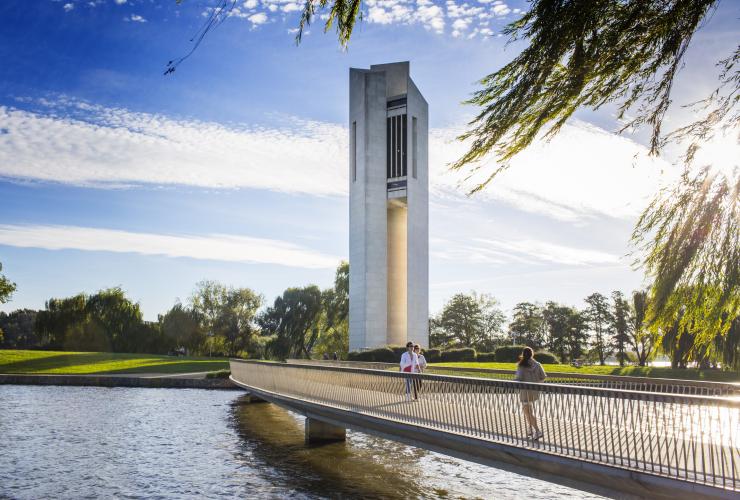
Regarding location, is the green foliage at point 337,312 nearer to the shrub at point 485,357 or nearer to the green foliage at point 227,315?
the green foliage at point 227,315

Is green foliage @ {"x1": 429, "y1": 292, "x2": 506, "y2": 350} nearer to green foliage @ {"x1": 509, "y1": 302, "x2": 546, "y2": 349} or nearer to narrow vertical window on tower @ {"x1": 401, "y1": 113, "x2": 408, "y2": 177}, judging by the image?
green foliage @ {"x1": 509, "y1": 302, "x2": 546, "y2": 349}

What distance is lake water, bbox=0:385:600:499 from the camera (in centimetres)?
1347

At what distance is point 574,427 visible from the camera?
9875mm

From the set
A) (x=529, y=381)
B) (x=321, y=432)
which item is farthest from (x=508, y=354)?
(x=529, y=381)

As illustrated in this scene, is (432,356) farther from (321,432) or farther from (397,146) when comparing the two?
(321,432)

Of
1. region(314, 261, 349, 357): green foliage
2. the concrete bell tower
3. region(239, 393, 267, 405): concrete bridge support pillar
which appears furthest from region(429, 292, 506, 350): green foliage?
region(239, 393, 267, 405): concrete bridge support pillar

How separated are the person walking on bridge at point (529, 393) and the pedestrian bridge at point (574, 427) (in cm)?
14

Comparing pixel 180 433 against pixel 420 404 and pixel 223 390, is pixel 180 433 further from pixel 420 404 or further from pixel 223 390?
pixel 223 390

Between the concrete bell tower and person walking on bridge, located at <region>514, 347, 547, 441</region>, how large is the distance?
1735 inches

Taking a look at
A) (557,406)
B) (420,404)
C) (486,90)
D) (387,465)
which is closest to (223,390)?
(387,465)

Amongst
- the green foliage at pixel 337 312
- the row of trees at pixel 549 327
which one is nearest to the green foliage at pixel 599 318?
the row of trees at pixel 549 327

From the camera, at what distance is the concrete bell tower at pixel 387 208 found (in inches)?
2249

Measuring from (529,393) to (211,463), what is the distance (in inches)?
369

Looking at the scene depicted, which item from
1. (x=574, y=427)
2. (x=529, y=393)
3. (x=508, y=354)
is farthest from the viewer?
(x=508, y=354)
